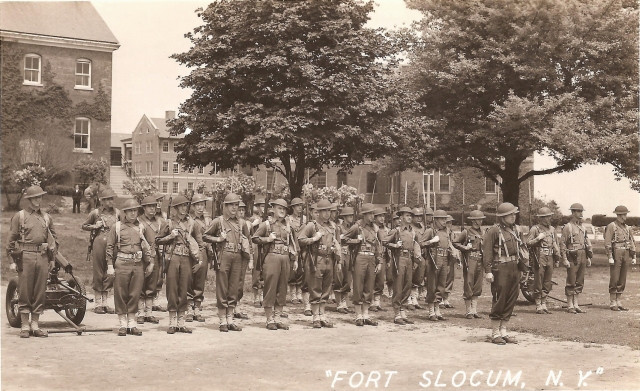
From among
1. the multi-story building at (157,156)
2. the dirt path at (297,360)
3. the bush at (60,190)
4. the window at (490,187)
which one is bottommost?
the dirt path at (297,360)

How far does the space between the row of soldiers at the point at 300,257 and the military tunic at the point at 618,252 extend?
0.9 inches

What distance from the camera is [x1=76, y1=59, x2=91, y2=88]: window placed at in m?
43.0

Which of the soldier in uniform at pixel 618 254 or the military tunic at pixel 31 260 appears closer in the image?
the military tunic at pixel 31 260

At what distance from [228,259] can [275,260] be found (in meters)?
0.85

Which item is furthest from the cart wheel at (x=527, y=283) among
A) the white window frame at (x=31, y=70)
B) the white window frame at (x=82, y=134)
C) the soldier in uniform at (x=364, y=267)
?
the white window frame at (x=31, y=70)

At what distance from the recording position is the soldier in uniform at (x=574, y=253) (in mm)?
15711

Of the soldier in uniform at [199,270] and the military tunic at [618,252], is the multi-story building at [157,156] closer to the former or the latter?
the military tunic at [618,252]

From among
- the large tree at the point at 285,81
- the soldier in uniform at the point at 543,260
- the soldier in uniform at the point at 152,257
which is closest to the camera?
the soldier in uniform at the point at 152,257

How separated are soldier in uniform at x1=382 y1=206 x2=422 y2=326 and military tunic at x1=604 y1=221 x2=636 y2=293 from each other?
16.8 feet

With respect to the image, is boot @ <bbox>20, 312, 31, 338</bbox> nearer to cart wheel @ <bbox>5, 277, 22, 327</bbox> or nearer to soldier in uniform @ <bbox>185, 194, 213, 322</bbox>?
cart wheel @ <bbox>5, 277, 22, 327</bbox>

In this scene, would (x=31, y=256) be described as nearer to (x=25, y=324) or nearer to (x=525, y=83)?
(x=25, y=324)

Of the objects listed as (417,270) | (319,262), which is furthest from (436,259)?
(319,262)

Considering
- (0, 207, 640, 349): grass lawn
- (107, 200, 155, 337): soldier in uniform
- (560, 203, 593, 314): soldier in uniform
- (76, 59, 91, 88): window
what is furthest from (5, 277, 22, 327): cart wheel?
(76, 59, 91, 88): window

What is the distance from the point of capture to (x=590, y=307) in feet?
54.9
